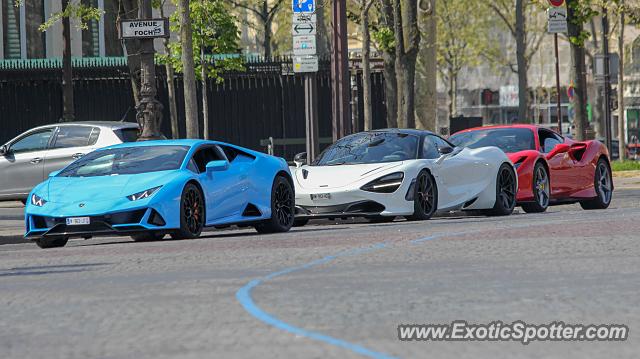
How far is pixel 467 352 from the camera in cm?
733

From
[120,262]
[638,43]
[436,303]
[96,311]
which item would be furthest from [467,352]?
[638,43]

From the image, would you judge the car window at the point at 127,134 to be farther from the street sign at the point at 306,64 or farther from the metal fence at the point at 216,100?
the metal fence at the point at 216,100

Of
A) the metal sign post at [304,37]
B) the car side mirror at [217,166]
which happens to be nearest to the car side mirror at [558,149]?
the metal sign post at [304,37]

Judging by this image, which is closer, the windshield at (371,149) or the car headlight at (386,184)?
the car headlight at (386,184)

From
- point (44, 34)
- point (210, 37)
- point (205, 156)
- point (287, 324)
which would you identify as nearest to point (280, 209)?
point (205, 156)

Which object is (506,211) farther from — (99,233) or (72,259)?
(72,259)

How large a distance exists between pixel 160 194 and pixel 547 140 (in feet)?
30.1

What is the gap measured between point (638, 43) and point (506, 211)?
57.2m

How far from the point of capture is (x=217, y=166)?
55.2 ft

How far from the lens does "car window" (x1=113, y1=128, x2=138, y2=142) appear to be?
27.0 meters

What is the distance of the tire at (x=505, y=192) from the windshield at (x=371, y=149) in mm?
1628

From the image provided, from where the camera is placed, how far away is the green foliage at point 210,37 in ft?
140

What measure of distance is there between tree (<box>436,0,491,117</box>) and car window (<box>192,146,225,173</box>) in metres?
58.9

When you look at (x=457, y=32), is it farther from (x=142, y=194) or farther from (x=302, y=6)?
(x=142, y=194)
